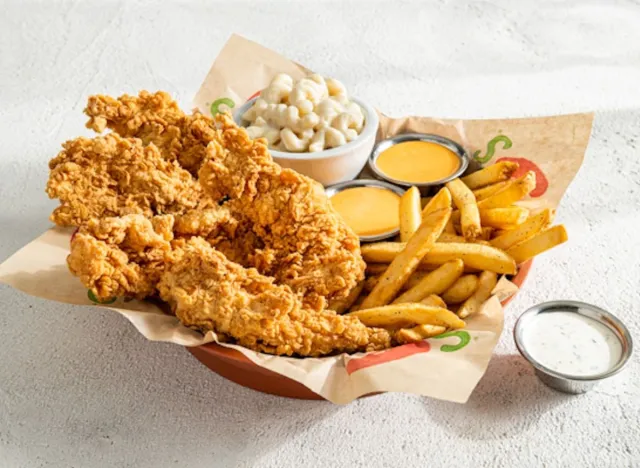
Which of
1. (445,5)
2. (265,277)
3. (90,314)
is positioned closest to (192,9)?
(445,5)

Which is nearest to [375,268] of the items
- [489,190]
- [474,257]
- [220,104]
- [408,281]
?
[408,281]

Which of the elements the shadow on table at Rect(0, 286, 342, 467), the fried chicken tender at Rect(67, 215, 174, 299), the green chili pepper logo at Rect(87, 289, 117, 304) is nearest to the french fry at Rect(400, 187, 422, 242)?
the shadow on table at Rect(0, 286, 342, 467)

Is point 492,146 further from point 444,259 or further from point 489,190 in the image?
point 444,259

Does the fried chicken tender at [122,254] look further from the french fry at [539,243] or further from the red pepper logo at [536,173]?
the red pepper logo at [536,173]

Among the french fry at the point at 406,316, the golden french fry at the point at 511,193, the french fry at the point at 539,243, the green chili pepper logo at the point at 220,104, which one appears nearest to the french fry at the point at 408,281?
the french fry at the point at 406,316

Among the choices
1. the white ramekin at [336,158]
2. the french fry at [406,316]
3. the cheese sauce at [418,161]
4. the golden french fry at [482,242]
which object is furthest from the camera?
the cheese sauce at [418,161]

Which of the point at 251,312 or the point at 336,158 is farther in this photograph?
the point at 336,158
